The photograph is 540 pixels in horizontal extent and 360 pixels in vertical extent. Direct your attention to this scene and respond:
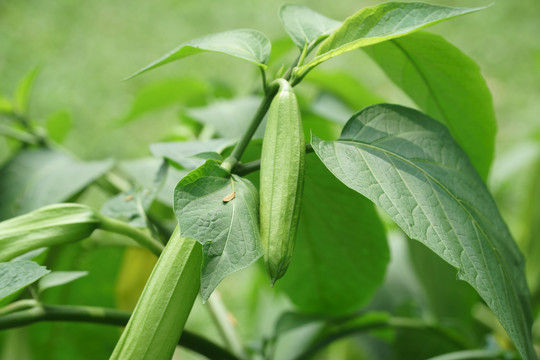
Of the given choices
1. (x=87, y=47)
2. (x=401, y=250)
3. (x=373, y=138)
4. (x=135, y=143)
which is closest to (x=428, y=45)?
(x=373, y=138)

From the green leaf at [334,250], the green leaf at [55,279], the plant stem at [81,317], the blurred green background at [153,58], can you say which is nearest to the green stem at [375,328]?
the green leaf at [334,250]

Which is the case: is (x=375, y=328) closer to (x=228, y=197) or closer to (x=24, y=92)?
(x=228, y=197)

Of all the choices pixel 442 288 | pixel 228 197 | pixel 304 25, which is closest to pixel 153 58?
pixel 442 288

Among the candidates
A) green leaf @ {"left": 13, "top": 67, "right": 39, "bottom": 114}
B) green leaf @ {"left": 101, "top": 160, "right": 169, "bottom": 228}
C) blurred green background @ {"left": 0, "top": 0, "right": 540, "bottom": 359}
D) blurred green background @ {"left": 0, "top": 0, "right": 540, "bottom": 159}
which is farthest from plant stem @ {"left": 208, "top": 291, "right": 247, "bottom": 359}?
blurred green background @ {"left": 0, "top": 0, "right": 540, "bottom": 159}

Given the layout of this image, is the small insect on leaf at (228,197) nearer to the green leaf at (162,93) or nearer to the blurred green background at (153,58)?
the green leaf at (162,93)

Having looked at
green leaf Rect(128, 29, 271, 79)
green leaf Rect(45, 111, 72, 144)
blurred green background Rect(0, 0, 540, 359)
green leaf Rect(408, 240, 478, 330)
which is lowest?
blurred green background Rect(0, 0, 540, 359)

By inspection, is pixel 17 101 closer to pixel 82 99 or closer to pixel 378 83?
pixel 82 99

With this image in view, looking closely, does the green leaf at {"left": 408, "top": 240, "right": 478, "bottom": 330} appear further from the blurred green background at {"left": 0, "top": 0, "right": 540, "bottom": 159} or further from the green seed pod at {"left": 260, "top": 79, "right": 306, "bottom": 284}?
the blurred green background at {"left": 0, "top": 0, "right": 540, "bottom": 159}
